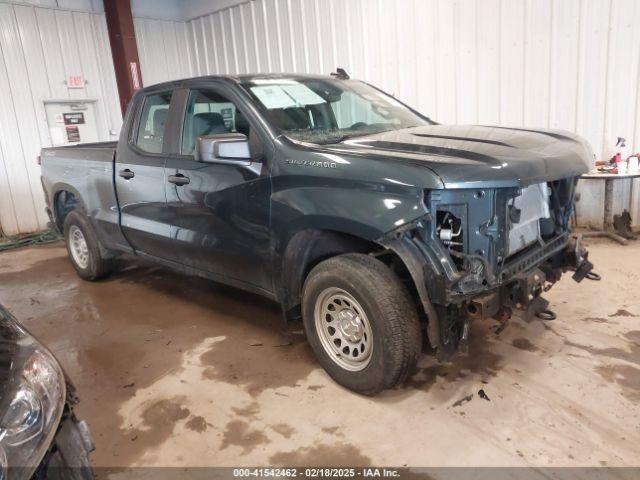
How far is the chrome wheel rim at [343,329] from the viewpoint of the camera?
8.73 feet

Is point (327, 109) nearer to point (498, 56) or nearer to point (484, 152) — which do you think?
point (484, 152)

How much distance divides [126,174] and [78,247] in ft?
5.31

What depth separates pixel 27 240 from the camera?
294 inches

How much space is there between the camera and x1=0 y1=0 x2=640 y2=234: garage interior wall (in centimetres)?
523

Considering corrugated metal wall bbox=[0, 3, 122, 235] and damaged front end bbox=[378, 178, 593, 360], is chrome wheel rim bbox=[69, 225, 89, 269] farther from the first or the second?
damaged front end bbox=[378, 178, 593, 360]

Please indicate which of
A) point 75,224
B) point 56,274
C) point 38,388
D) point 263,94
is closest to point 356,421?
point 38,388

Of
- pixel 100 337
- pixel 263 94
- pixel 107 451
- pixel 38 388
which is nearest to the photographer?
pixel 38 388

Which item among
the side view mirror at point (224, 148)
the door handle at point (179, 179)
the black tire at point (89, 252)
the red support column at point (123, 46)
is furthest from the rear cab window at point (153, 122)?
the red support column at point (123, 46)

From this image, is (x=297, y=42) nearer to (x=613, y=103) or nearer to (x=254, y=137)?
(x=613, y=103)

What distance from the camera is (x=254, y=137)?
2996mm

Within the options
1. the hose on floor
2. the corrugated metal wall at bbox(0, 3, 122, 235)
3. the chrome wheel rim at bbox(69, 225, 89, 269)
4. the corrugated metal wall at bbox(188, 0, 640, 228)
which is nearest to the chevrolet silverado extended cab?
the chrome wheel rim at bbox(69, 225, 89, 269)

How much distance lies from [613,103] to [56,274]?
21.0 feet

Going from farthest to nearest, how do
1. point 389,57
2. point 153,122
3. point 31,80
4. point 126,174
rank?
point 31,80
point 389,57
point 126,174
point 153,122

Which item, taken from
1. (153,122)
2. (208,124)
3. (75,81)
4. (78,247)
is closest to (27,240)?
(75,81)
